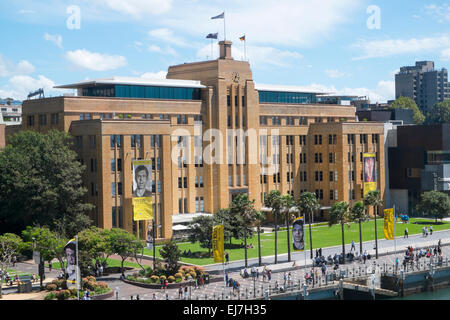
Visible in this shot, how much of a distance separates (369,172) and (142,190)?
54.0 m

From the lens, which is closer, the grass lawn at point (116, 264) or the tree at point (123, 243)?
the tree at point (123, 243)

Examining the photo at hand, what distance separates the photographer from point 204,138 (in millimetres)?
117188

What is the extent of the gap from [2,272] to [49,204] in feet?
65.7

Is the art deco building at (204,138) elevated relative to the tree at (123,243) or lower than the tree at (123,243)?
elevated

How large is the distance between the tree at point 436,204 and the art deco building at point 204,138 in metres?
14.0

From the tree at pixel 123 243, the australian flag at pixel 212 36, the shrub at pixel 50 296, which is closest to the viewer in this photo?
the shrub at pixel 50 296

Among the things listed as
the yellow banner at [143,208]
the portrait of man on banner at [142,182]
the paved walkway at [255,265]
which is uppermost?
the portrait of man on banner at [142,182]

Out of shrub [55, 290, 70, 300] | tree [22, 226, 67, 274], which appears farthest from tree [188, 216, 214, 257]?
shrub [55, 290, 70, 300]

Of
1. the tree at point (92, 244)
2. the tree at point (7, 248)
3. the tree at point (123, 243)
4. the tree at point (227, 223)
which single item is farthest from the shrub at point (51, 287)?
the tree at point (227, 223)

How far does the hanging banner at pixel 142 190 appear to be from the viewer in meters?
98.8

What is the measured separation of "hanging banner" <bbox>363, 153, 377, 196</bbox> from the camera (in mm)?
132000

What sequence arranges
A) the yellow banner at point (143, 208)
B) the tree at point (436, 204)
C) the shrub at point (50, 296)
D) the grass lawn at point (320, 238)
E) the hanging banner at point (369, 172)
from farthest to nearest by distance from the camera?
the hanging banner at point (369, 172)
the tree at point (436, 204)
the yellow banner at point (143, 208)
the grass lawn at point (320, 238)
the shrub at point (50, 296)

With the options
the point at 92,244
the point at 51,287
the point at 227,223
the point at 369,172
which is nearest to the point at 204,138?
the point at 227,223

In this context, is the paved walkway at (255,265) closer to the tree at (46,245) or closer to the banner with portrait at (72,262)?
the tree at (46,245)
